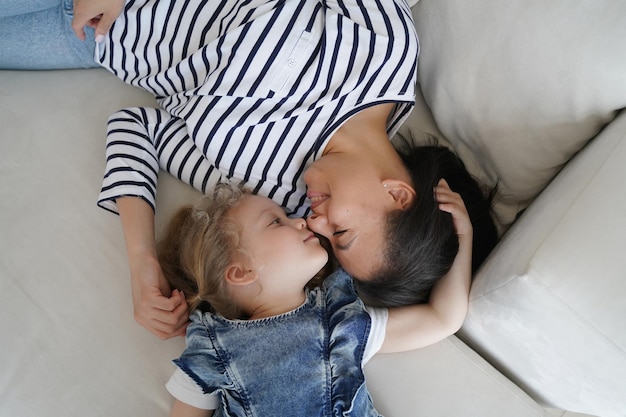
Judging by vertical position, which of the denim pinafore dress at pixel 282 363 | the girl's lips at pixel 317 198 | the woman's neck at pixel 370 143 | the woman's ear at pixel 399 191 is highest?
the woman's neck at pixel 370 143

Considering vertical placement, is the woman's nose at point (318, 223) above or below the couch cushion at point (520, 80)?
below

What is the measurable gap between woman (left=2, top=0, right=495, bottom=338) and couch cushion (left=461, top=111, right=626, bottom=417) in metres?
0.16

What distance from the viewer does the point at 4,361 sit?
1.07 metres

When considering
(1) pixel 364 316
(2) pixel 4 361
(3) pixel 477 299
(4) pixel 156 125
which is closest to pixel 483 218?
(3) pixel 477 299

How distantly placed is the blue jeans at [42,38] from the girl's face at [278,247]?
67cm

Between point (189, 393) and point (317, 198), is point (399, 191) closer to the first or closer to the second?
point (317, 198)

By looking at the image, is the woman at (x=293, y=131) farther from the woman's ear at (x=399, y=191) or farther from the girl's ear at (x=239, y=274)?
the girl's ear at (x=239, y=274)

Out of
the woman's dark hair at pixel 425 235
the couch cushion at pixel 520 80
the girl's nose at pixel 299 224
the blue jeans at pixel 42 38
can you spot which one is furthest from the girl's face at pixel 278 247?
the blue jeans at pixel 42 38

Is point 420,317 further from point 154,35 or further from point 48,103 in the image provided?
→ point 48,103

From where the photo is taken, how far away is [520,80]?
100 centimetres

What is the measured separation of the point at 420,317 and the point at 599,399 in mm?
337

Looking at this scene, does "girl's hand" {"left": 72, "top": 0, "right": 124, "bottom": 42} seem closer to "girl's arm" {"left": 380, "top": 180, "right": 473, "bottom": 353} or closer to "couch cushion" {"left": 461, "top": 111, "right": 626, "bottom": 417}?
"girl's arm" {"left": 380, "top": 180, "right": 473, "bottom": 353}

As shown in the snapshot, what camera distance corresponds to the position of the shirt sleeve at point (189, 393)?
98 centimetres

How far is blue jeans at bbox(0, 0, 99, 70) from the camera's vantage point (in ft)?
4.09
